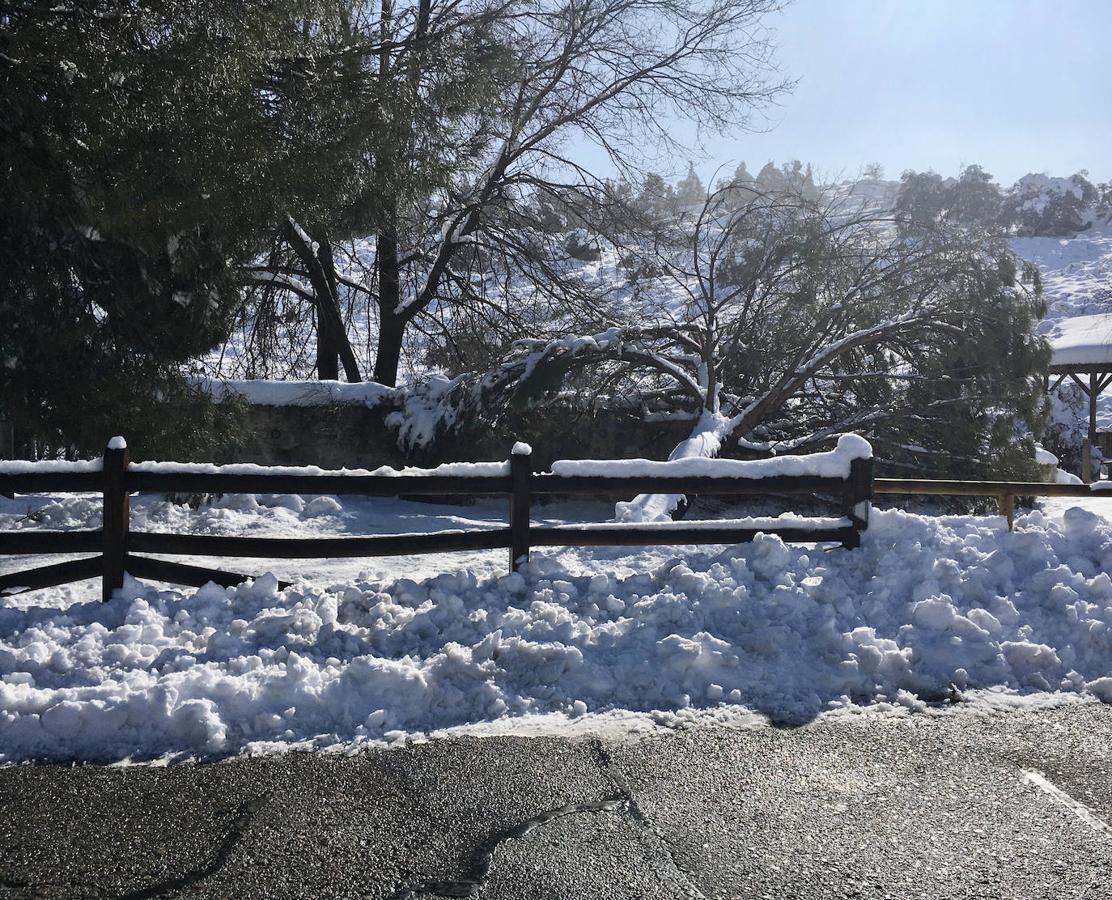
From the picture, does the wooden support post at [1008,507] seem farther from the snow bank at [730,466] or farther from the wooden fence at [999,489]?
the snow bank at [730,466]

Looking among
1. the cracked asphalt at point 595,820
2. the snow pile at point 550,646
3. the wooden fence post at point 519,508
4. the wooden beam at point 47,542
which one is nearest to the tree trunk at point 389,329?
the wooden fence post at point 519,508

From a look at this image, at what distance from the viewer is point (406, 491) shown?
6332mm

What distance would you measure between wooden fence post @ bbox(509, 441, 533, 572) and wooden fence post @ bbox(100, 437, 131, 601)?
2.41 meters

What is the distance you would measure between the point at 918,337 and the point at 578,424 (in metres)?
4.99

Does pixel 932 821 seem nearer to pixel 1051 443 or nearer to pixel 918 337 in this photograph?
pixel 918 337

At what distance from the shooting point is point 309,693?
456cm

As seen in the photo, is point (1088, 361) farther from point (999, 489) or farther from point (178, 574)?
point (178, 574)

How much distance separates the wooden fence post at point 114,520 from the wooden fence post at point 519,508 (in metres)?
2.41

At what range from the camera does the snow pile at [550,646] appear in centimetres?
443

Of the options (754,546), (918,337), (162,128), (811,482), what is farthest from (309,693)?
(918,337)

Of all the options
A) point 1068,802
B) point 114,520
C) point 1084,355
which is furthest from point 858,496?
point 1084,355

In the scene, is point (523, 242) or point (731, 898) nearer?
point (731, 898)

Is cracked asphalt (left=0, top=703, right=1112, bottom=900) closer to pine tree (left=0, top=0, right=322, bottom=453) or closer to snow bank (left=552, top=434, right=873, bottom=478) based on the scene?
snow bank (left=552, top=434, right=873, bottom=478)

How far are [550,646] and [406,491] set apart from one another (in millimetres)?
1692
